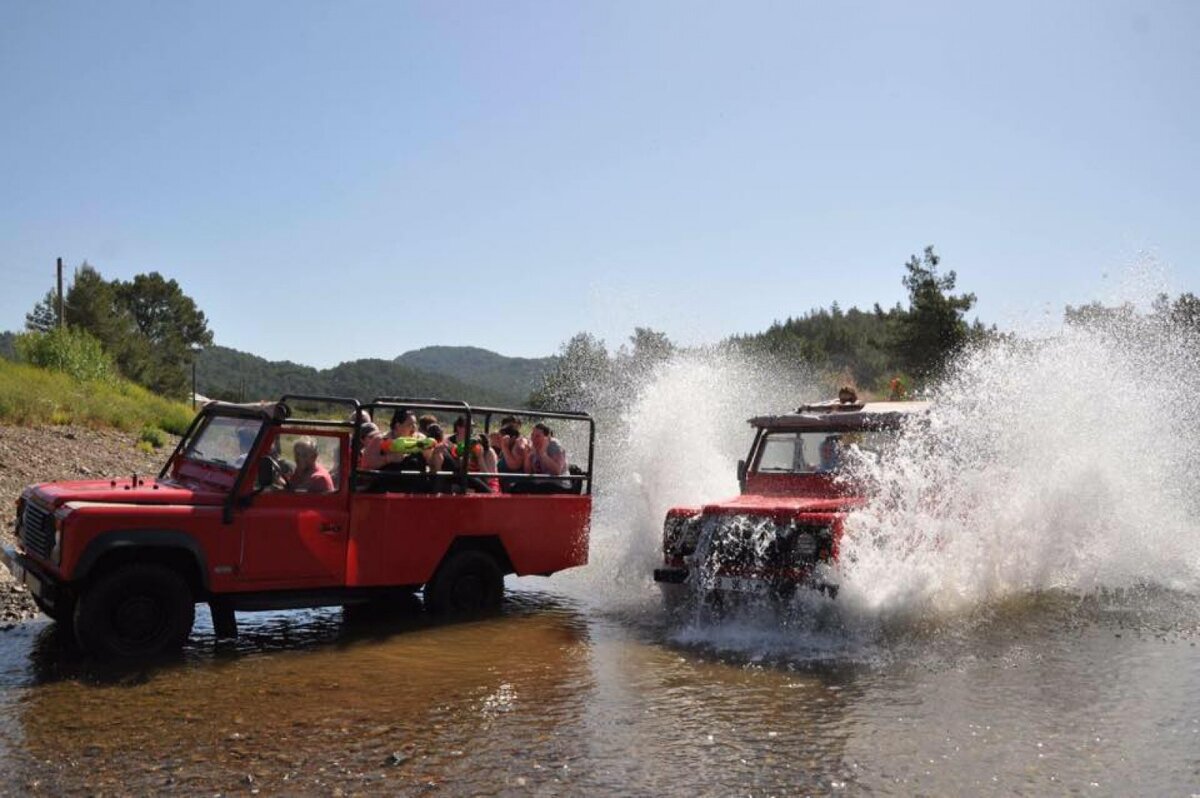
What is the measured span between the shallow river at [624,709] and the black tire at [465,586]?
300 millimetres

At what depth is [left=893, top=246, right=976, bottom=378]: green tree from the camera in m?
37.2

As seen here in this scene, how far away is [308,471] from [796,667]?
14.8 ft

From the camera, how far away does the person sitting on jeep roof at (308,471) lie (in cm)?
855

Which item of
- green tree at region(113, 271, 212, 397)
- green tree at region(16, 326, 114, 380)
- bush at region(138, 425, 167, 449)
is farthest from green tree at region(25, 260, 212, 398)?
bush at region(138, 425, 167, 449)

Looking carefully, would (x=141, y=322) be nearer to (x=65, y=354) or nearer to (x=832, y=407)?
(x=65, y=354)

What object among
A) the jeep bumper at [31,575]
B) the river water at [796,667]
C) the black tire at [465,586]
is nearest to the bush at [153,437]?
the river water at [796,667]

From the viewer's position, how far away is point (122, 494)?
7.69 m

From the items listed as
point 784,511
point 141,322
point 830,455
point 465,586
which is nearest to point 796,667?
point 784,511

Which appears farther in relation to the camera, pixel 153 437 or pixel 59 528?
pixel 153 437

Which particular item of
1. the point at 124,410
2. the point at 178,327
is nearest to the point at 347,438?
the point at 124,410

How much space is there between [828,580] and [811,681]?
1313mm

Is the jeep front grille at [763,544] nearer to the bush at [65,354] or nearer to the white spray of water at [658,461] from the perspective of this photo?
the white spray of water at [658,461]

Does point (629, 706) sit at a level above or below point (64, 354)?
below

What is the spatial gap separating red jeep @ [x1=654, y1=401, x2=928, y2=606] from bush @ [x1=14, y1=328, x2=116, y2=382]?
28476 millimetres
